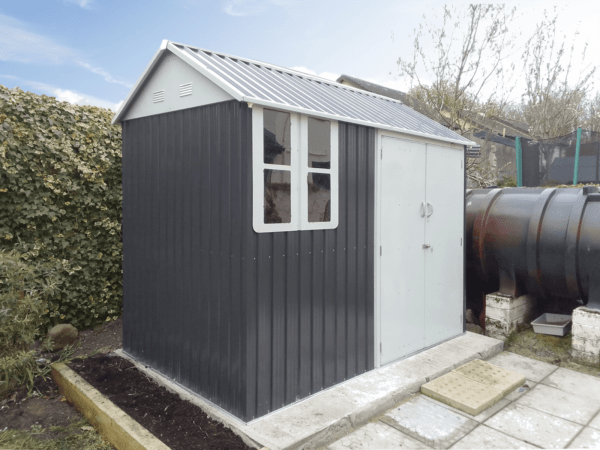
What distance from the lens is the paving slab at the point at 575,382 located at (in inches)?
153

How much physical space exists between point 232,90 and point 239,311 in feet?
5.17

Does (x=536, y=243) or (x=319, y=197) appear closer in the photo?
(x=319, y=197)

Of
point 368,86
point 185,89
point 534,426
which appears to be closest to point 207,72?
point 185,89

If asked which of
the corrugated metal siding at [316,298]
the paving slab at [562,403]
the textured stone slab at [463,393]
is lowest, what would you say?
the paving slab at [562,403]

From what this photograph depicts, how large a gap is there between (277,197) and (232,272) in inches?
25.7

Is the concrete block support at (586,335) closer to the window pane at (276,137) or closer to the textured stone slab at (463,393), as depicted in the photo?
the textured stone slab at (463,393)

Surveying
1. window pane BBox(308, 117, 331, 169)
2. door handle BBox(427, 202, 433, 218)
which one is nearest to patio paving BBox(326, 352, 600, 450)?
door handle BBox(427, 202, 433, 218)

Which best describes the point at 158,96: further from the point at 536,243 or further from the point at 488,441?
the point at 536,243

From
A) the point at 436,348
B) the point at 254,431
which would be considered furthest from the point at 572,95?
the point at 254,431

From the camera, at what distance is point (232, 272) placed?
121 inches

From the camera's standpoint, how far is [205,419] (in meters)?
3.14

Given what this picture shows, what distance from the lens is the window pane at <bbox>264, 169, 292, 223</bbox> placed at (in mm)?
3065

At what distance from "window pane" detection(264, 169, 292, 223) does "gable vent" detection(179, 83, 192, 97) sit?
104 cm

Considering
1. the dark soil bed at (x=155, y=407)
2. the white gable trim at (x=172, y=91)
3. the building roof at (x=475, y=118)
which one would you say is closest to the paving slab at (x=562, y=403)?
the dark soil bed at (x=155, y=407)
